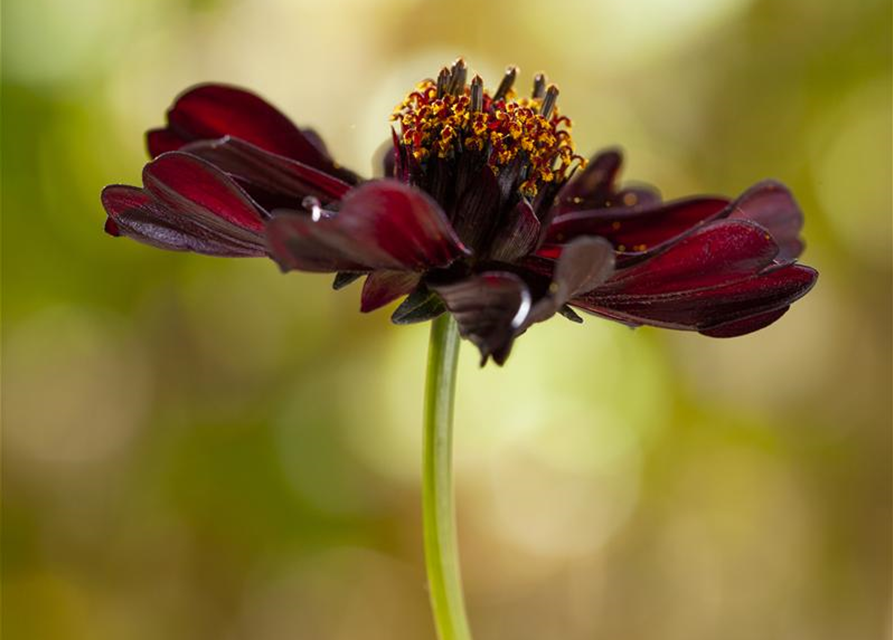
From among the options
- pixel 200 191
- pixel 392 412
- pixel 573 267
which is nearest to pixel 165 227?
pixel 200 191

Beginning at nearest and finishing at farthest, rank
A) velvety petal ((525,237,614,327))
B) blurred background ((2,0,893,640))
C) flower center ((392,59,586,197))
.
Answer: velvety petal ((525,237,614,327))
flower center ((392,59,586,197))
blurred background ((2,0,893,640))

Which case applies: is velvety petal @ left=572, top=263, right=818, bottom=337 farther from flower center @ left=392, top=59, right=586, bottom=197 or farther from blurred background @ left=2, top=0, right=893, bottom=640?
blurred background @ left=2, top=0, right=893, bottom=640

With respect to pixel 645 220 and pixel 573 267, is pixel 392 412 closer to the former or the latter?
pixel 645 220

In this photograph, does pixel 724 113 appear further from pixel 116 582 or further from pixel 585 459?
pixel 116 582

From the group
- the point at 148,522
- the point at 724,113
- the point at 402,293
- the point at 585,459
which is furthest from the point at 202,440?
the point at 402,293

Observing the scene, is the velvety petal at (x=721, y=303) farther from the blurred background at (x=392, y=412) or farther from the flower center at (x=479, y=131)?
the blurred background at (x=392, y=412)

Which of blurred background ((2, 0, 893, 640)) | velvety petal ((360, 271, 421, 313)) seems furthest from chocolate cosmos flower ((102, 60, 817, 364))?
blurred background ((2, 0, 893, 640))
